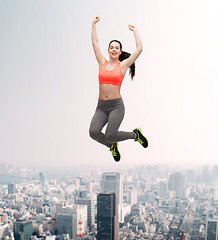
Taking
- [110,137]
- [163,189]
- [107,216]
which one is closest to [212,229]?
[107,216]

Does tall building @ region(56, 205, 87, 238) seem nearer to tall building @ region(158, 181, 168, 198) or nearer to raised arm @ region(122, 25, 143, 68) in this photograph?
tall building @ region(158, 181, 168, 198)

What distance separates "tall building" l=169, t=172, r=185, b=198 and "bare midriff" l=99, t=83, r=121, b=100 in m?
11.1

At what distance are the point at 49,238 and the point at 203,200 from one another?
5.16 metres

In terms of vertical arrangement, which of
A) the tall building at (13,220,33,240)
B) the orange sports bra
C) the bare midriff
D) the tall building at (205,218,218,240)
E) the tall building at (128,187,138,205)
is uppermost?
the orange sports bra

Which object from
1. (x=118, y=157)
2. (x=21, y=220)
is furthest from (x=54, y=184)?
(x=118, y=157)

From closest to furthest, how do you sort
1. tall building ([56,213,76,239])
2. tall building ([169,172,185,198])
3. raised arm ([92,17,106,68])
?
raised arm ([92,17,106,68])
tall building ([56,213,76,239])
tall building ([169,172,185,198])

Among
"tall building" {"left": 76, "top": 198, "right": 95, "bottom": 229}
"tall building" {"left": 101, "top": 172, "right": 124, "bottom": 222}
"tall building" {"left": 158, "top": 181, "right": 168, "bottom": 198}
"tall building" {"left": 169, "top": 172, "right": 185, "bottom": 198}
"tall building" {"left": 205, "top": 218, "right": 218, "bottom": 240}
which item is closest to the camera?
"tall building" {"left": 205, "top": 218, "right": 218, "bottom": 240}

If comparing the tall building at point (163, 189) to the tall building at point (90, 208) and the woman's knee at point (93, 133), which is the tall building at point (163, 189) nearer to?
the tall building at point (90, 208)

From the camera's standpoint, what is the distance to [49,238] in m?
10.2

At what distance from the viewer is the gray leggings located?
2039 millimetres

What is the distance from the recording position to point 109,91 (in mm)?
2100

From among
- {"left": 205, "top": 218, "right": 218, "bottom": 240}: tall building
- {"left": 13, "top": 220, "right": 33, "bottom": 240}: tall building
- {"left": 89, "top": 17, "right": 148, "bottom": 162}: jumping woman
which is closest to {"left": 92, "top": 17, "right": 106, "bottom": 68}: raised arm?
{"left": 89, "top": 17, "right": 148, "bottom": 162}: jumping woman

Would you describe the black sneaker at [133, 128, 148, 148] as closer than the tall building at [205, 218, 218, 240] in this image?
Yes

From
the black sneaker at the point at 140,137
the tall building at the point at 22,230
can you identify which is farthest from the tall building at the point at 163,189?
the black sneaker at the point at 140,137
